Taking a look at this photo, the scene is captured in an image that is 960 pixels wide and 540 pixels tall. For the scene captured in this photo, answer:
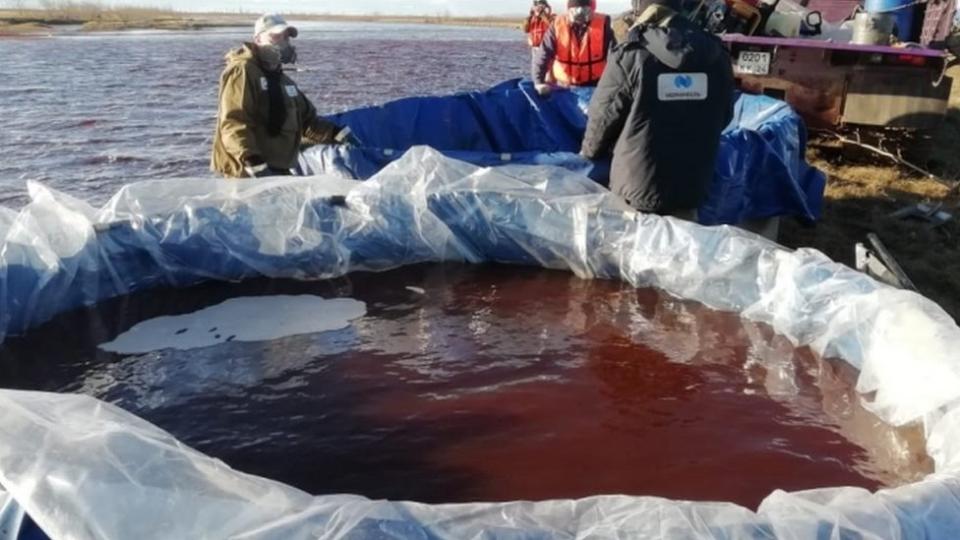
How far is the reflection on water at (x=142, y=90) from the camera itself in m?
9.41

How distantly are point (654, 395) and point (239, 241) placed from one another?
224cm

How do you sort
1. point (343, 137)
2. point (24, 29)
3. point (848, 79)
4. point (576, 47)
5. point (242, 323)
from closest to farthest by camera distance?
point (242, 323) < point (343, 137) < point (848, 79) < point (576, 47) < point (24, 29)

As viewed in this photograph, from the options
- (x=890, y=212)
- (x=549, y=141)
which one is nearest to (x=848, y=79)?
(x=890, y=212)

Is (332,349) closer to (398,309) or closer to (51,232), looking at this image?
(398,309)

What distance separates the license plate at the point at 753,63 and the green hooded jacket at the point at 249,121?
377 cm

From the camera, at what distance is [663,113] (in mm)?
4270

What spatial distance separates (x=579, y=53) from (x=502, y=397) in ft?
15.3

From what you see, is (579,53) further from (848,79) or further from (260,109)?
(260,109)

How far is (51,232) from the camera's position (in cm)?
418

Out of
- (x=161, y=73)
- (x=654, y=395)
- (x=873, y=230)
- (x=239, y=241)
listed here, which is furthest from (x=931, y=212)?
(x=161, y=73)

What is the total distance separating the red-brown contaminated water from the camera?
303 cm

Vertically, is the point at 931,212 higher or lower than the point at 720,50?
lower

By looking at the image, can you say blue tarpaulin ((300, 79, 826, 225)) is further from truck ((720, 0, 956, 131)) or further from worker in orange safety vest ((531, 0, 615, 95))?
truck ((720, 0, 956, 131))

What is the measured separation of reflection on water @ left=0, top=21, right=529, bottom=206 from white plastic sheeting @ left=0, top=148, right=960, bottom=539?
3.92 metres
